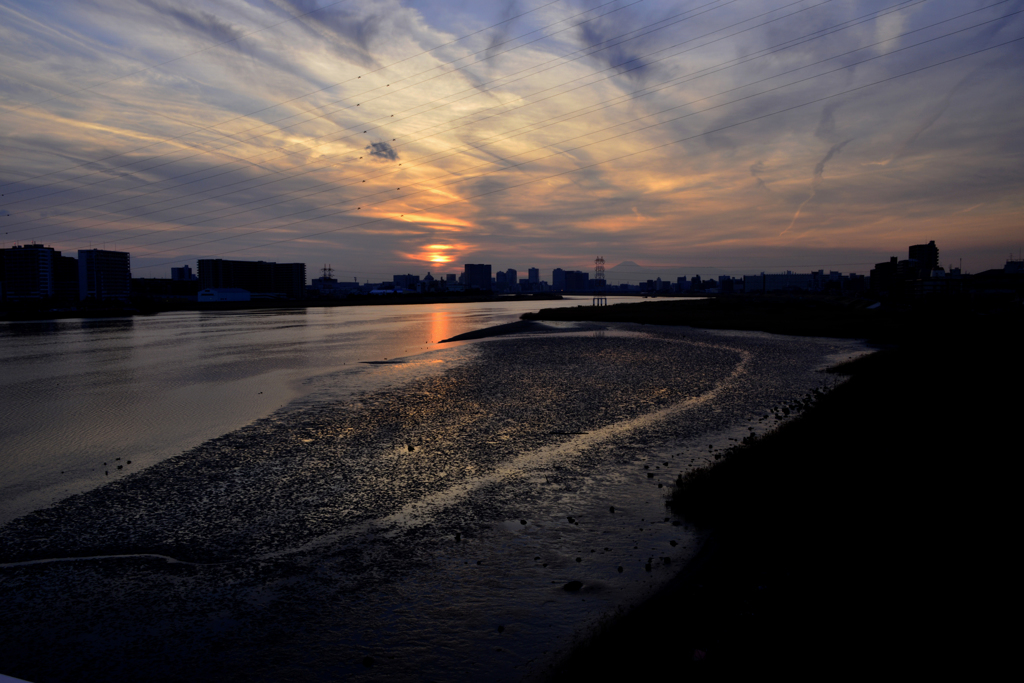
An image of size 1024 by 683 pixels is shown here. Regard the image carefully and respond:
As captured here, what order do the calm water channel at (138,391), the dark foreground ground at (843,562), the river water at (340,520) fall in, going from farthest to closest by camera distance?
the calm water channel at (138,391) → the river water at (340,520) → the dark foreground ground at (843,562)

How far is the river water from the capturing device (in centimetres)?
771

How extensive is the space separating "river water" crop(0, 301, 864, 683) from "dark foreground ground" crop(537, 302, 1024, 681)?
1014 millimetres

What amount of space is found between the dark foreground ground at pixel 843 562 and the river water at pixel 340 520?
101 cm

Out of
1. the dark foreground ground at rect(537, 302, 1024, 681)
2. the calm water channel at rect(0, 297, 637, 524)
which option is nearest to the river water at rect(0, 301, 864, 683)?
the calm water channel at rect(0, 297, 637, 524)

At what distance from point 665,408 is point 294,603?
1799 cm

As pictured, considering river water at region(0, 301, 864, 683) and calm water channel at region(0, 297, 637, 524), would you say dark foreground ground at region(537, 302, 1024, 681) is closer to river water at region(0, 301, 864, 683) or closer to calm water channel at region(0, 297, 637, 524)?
river water at region(0, 301, 864, 683)

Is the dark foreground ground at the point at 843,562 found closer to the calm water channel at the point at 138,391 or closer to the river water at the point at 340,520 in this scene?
the river water at the point at 340,520

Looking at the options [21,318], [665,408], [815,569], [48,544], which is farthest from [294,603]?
[21,318]

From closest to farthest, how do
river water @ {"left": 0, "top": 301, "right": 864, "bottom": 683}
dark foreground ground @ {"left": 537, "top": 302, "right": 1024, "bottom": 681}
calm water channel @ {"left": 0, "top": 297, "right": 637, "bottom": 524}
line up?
dark foreground ground @ {"left": 537, "top": 302, "right": 1024, "bottom": 681} < river water @ {"left": 0, "top": 301, "right": 864, "bottom": 683} < calm water channel @ {"left": 0, "top": 297, "right": 637, "bottom": 524}

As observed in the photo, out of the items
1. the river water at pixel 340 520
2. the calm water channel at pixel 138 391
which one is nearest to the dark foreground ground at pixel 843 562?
the river water at pixel 340 520

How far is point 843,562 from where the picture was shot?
8523 millimetres

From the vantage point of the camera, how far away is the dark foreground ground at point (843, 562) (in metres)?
6.42

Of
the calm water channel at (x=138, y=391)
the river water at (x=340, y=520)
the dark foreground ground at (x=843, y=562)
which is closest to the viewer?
the dark foreground ground at (x=843, y=562)

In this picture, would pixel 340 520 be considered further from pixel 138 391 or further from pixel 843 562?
pixel 138 391
